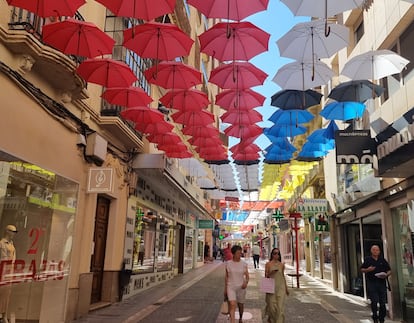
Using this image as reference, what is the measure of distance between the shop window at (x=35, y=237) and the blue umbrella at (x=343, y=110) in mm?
7738

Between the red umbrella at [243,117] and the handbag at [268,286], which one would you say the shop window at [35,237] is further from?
the red umbrella at [243,117]

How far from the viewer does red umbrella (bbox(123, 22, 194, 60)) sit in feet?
23.5

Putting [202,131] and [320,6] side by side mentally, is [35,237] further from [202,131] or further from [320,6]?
[320,6]

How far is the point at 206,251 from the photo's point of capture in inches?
1587

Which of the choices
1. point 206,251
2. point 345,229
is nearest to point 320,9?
point 345,229

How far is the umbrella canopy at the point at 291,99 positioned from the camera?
438 inches

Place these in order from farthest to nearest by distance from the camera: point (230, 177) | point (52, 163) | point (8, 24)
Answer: point (230, 177) → point (52, 163) → point (8, 24)

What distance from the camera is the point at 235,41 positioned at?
310 inches

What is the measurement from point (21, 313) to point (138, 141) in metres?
6.21

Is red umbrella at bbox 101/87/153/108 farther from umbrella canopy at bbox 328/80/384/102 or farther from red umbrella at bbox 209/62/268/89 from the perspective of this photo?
umbrella canopy at bbox 328/80/384/102

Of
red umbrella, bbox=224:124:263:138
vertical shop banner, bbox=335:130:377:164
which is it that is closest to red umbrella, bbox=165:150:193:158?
red umbrella, bbox=224:124:263:138

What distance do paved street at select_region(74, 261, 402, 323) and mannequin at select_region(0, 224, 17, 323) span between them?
7.63 feet

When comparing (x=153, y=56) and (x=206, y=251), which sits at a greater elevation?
(x=153, y=56)

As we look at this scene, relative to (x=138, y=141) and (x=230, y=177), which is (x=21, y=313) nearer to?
(x=138, y=141)
